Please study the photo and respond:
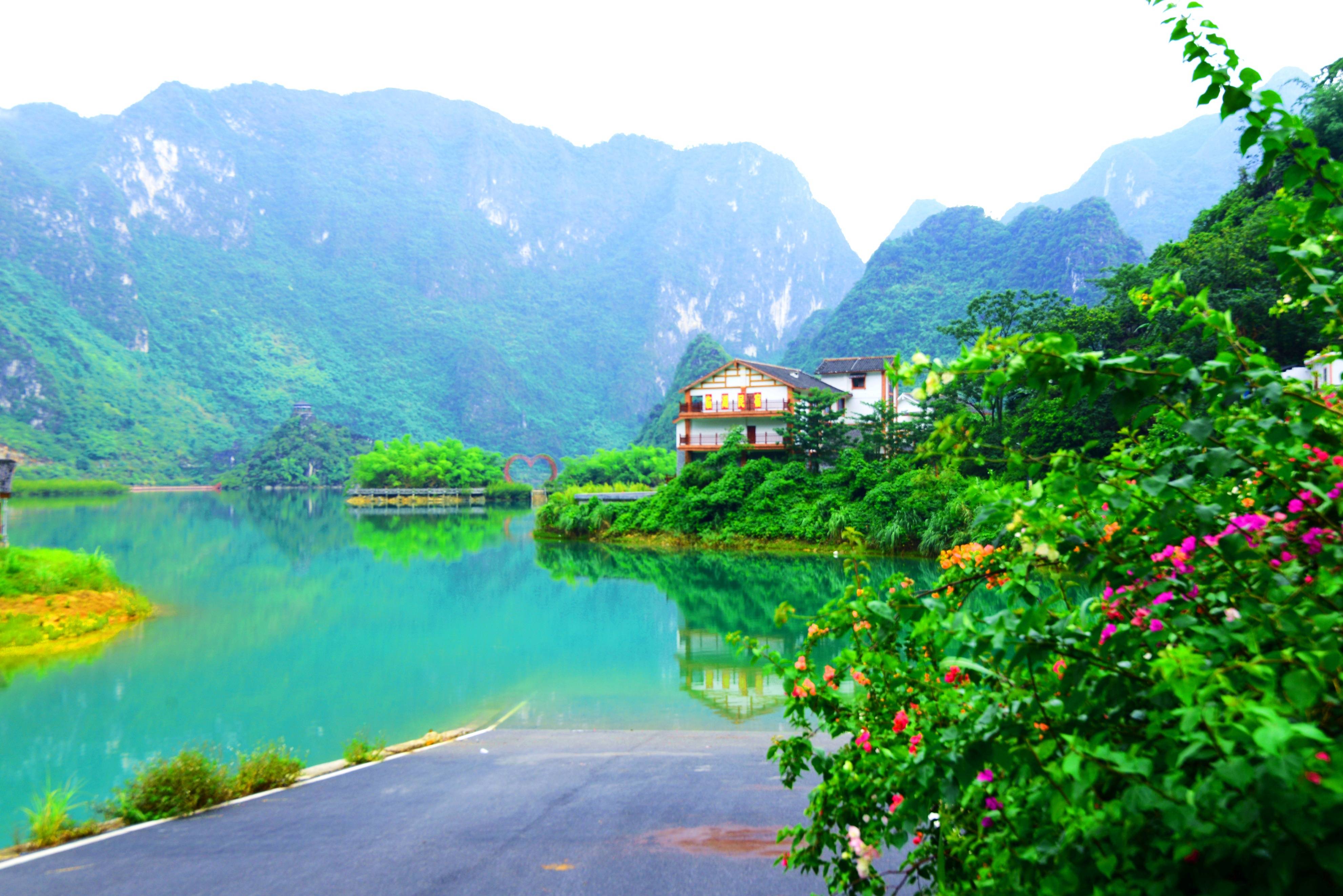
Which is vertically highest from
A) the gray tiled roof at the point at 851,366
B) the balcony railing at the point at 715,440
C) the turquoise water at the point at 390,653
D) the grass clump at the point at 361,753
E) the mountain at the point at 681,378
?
the mountain at the point at 681,378

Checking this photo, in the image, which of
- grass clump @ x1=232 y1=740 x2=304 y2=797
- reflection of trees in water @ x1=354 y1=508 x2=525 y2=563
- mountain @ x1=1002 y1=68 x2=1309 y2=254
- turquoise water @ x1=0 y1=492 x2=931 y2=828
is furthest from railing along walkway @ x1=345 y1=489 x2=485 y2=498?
mountain @ x1=1002 y1=68 x2=1309 y2=254

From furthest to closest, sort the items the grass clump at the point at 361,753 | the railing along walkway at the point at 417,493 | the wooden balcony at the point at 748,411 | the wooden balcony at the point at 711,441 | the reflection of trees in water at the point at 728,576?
the railing along walkway at the point at 417,493 → the wooden balcony at the point at 748,411 → the wooden balcony at the point at 711,441 → the reflection of trees in water at the point at 728,576 → the grass clump at the point at 361,753

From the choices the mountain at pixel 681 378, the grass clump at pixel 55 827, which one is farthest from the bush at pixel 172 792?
the mountain at pixel 681 378

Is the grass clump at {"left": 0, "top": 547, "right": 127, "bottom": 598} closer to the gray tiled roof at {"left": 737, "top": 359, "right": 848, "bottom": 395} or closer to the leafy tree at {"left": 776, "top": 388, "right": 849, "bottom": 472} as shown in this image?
the leafy tree at {"left": 776, "top": 388, "right": 849, "bottom": 472}

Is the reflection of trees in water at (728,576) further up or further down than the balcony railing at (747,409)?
further down

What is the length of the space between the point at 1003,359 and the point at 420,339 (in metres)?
188

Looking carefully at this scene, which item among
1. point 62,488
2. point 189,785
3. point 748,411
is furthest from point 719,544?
point 62,488

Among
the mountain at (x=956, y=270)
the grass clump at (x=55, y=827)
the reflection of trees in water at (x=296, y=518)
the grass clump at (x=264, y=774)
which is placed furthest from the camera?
the mountain at (x=956, y=270)

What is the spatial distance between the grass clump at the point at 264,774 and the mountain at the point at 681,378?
8311 centimetres

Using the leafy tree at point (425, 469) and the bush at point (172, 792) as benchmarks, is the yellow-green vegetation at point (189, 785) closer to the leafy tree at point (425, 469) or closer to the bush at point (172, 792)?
the bush at point (172, 792)

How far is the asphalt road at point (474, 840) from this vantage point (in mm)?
3965

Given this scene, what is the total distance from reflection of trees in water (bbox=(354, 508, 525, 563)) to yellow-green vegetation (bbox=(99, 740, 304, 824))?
23249 mm

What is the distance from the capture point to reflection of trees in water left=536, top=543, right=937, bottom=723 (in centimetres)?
1116

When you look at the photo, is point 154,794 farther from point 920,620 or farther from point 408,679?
point 408,679
